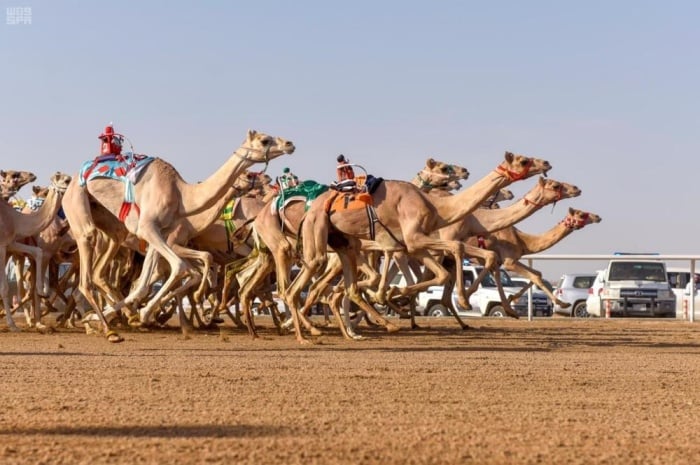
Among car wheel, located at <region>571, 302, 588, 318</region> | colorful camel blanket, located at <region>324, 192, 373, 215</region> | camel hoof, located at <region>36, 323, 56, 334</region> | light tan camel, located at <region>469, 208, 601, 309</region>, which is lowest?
car wheel, located at <region>571, 302, 588, 318</region>

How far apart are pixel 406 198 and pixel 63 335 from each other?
5569 millimetres

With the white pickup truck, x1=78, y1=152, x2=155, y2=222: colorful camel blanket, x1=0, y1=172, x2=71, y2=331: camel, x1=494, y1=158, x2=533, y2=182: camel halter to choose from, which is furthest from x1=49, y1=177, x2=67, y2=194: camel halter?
the white pickup truck

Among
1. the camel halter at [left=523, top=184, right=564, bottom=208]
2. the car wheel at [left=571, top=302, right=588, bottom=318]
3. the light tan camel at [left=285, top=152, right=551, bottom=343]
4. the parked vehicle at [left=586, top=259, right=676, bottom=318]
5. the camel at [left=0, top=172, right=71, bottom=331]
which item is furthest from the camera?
the car wheel at [left=571, top=302, right=588, bottom=318]

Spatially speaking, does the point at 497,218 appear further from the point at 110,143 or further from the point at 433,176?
the point at 110,143

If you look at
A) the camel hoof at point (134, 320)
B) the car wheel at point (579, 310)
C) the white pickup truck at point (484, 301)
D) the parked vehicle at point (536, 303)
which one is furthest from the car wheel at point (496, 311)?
the camel hoof at point (134, 320)

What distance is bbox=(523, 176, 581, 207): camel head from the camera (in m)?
23.4

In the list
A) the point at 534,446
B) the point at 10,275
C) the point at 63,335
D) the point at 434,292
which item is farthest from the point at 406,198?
the point at 434,292

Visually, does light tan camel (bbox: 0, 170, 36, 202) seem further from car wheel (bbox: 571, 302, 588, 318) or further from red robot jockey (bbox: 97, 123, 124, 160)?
car wheel (bbox: 571, 302, 588, 318)

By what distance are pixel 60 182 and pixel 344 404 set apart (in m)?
14.1

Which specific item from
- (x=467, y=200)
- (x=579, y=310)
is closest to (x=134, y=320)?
(x=467, y=200)

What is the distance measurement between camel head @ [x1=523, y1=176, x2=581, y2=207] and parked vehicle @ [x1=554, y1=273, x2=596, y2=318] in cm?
1407

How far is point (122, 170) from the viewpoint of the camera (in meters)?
18.9

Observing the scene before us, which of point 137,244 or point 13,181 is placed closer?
point 137,244

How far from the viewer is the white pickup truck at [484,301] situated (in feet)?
116
